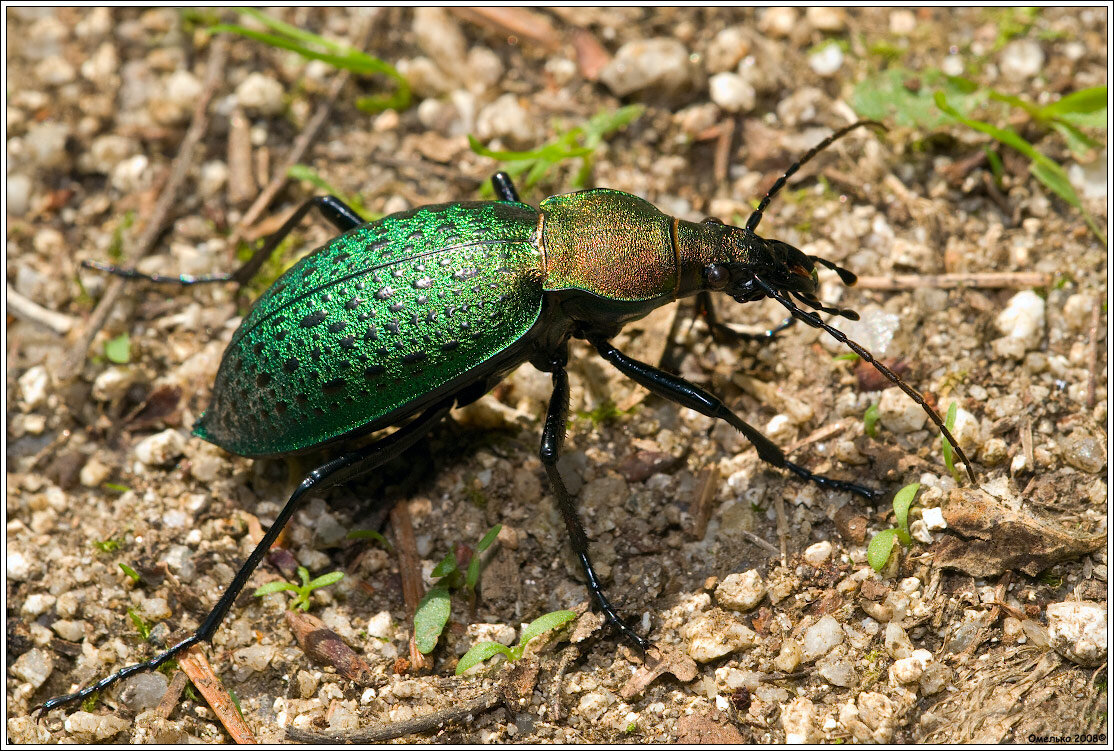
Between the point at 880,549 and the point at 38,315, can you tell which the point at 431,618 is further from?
the point at 38,315

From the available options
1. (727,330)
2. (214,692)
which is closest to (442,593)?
(214,692)

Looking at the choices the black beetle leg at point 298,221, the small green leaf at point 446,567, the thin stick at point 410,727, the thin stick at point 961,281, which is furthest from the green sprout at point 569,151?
the thin stick at point 410,727

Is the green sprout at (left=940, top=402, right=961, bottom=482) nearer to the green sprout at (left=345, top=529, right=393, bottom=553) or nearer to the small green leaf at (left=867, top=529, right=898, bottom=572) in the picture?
the small green leaf at (left=867, top=529, right=898, bottom=572)

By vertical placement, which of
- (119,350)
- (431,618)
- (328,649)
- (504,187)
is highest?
(504,187)

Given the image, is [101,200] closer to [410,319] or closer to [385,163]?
[385,163]

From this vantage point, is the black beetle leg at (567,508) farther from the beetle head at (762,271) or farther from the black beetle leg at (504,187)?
the black beetle leg at (504,187)

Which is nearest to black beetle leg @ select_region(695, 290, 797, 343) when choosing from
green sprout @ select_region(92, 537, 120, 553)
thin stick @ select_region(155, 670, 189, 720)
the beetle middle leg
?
the beetle middle leg
